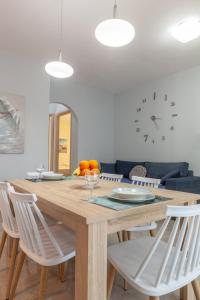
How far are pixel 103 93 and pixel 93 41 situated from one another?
2612 millimetres

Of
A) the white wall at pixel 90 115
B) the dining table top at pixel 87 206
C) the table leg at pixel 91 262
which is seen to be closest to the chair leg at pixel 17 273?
the dining table top at pixel 87 206

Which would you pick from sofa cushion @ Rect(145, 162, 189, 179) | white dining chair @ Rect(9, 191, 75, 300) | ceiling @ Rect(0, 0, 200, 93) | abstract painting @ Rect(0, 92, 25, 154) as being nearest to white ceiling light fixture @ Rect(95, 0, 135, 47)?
ceiling @ Rect(0, 0, 200, 93)

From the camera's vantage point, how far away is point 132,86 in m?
5.39

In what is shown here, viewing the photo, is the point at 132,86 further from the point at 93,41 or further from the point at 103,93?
the point at 93,41

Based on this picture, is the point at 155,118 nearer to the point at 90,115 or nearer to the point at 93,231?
the point at 90,115

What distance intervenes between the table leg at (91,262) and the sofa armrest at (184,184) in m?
2.60

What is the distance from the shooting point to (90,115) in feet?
18.3

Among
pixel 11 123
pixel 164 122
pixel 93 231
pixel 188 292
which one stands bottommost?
pixel 188 292

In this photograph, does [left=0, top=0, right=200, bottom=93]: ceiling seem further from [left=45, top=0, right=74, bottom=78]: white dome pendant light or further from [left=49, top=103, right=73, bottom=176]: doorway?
[left=49, top=103, right=73, bottom=176]: doorway

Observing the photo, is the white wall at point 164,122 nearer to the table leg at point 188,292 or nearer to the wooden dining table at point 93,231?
the table leg at point 188,292

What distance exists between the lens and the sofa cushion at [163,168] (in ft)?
13.1

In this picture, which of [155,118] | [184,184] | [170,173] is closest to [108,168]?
[155,118]

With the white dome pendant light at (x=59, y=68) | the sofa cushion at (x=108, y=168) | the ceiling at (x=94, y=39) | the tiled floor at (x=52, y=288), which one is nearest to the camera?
the tiled floor at (x=52, y=288)

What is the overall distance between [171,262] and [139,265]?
223 mm
